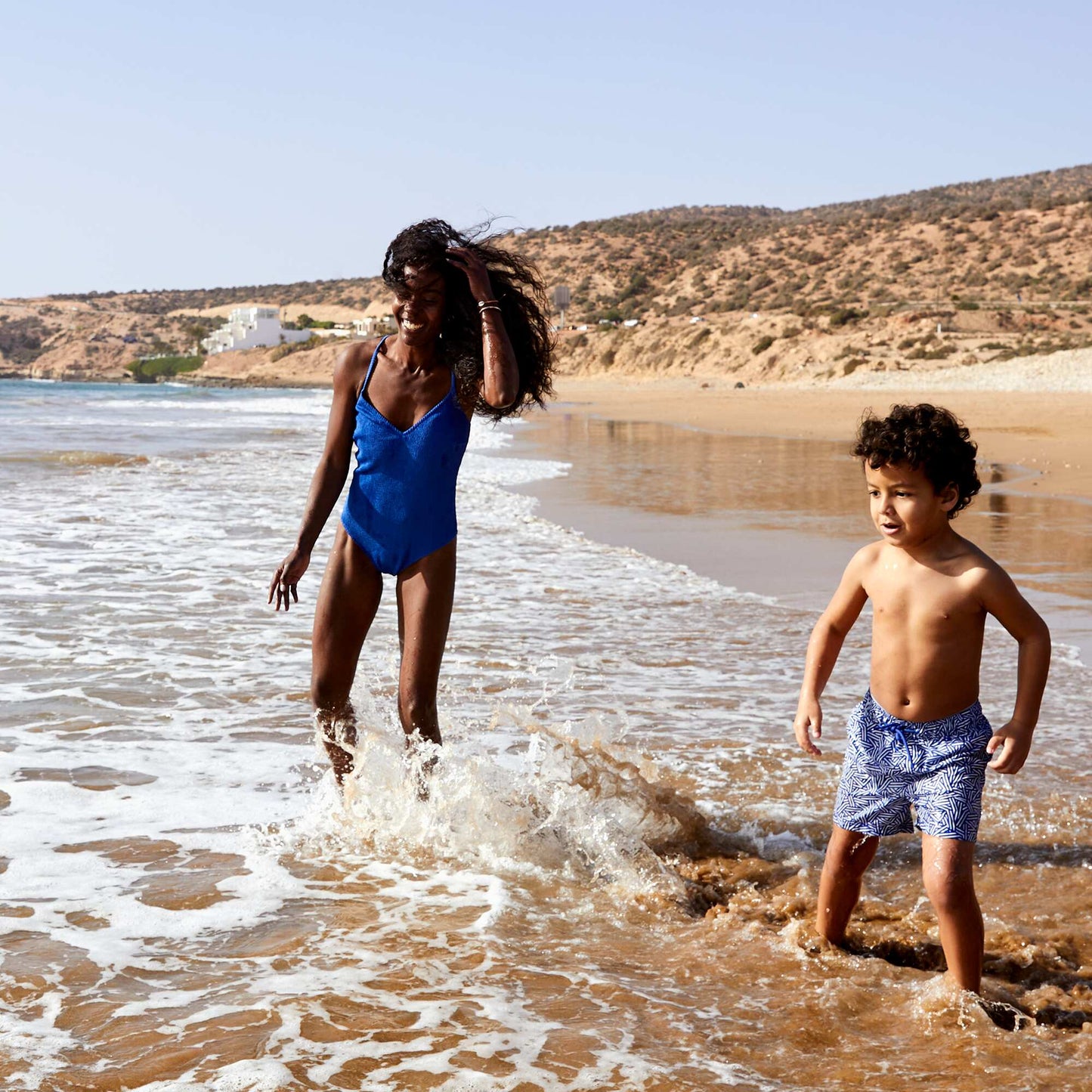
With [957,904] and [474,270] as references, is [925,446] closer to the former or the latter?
[957,904]

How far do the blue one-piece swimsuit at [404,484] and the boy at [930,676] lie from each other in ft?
4.09

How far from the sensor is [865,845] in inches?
121

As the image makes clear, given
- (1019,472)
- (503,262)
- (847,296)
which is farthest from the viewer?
(847,296)

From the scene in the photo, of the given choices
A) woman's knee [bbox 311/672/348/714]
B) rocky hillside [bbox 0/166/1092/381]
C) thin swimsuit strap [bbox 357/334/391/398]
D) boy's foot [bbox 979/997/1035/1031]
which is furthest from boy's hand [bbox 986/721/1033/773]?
rocky hillside [bbox 0/166/1092/381]

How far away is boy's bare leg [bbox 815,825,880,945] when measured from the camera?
3.06 m

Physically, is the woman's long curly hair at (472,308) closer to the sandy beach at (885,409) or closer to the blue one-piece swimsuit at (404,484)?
the blue one-piece swimsuit at (404,484)

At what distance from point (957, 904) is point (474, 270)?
2.20 meters

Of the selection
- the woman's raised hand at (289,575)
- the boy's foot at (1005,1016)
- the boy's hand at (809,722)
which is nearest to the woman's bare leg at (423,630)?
the woman's raised hand at (289,575)

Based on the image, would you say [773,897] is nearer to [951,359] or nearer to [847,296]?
[951,359]

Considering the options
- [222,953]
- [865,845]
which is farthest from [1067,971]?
[222,953]

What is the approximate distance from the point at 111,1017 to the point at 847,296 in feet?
174

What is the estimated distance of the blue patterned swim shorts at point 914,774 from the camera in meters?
2.84

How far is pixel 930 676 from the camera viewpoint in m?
2.91

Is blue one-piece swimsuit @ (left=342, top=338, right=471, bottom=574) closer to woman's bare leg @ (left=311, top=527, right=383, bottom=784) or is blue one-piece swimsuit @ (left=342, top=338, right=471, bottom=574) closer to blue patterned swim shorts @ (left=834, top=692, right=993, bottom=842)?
woman's bare leg @ (left=311, top=527, right=383, bottom=784)
